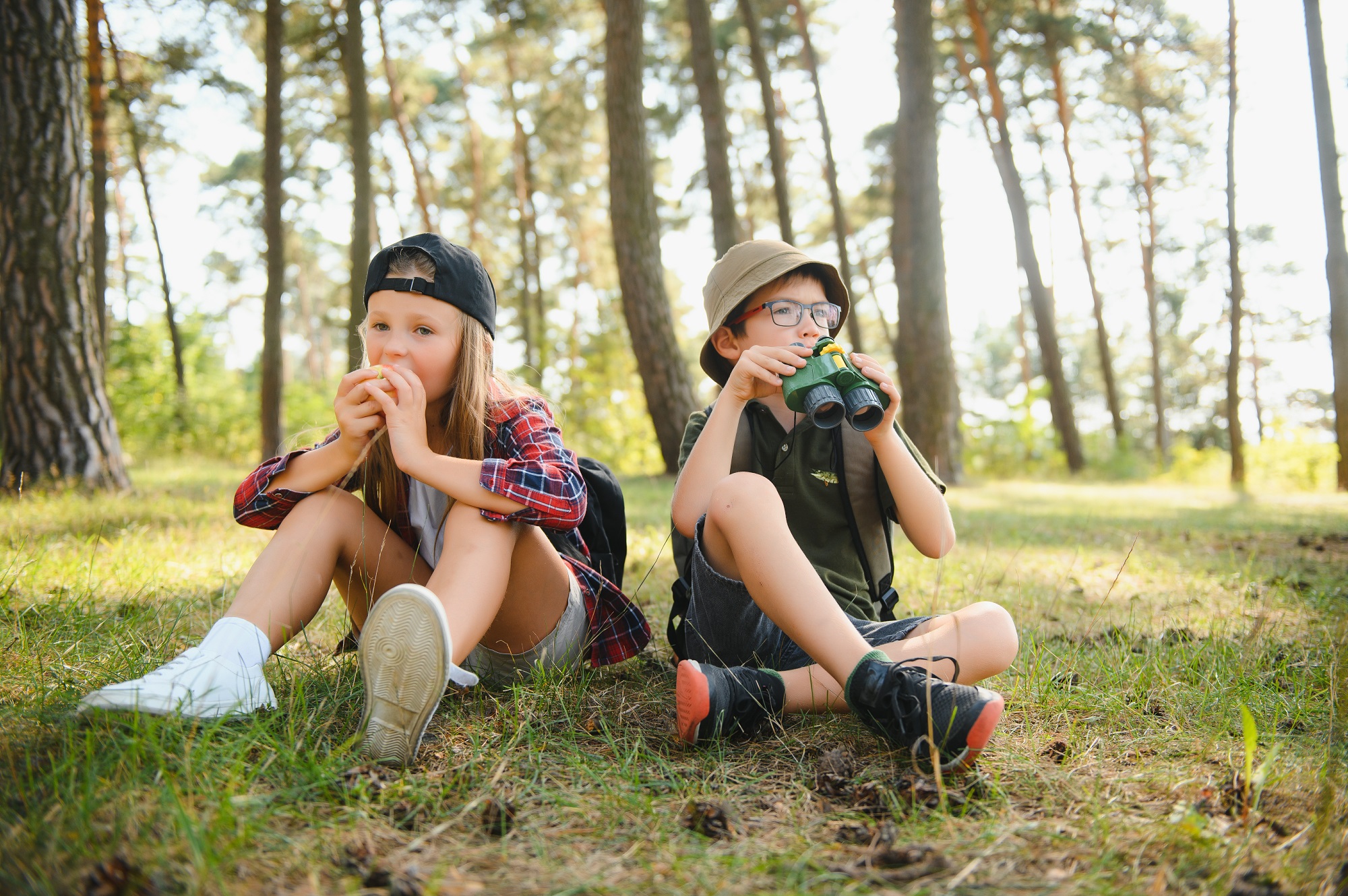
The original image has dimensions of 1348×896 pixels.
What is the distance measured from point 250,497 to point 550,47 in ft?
50.2

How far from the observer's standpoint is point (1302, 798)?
1407mm

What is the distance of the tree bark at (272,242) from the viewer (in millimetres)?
9047

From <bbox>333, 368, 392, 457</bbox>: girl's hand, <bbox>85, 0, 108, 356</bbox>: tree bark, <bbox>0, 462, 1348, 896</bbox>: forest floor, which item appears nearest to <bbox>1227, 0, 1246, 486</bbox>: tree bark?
<bbox>0, 462, 1348, 896</bbox>: forest floor

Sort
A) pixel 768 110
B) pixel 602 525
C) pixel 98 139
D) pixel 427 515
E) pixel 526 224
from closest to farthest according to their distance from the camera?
pixel 427 515 < pixel 602 525 < pixel 768 110 < pixel 98 139 < pixel 526 224

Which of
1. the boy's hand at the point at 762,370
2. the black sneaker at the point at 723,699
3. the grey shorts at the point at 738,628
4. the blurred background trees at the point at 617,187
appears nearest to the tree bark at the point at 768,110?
the blurred background trees at the point at 617,187

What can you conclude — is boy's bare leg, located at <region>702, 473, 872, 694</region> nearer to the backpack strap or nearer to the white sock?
the backpack strap

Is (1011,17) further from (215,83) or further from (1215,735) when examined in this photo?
(1215,735)

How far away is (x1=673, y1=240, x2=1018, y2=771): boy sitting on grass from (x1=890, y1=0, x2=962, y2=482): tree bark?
6.36 metres

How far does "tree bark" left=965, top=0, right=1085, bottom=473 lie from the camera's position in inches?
518

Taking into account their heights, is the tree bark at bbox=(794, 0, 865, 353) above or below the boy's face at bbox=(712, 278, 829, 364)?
above

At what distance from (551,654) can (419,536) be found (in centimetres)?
49

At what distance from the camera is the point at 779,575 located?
1.68 metres

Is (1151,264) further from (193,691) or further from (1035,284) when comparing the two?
(193,691)

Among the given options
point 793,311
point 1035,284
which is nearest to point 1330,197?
point 1035,284
